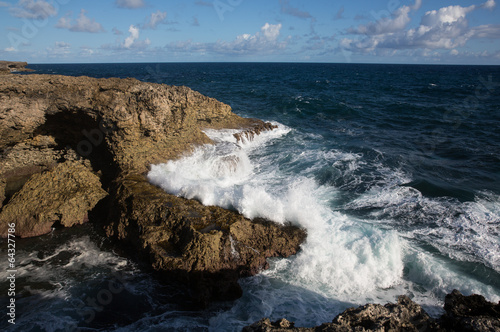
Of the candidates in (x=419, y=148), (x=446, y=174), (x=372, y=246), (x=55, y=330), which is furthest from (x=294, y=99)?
(x=55, y=330)

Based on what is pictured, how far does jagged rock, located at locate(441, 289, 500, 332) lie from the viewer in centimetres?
399

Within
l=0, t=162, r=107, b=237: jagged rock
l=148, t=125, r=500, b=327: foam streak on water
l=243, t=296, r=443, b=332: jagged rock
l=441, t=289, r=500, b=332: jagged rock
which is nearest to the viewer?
l=441, t=289, r=500, b=332: jagged rock

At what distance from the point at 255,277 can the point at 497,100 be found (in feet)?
132

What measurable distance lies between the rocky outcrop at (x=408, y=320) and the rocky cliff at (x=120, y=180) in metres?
3.00

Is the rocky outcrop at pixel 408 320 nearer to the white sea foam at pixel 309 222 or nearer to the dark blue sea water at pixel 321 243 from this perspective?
the dark blue sea water at pixel 321 243

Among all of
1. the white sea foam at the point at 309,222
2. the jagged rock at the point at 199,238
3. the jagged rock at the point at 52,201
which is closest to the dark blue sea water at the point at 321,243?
the white sea foam at the point at 309,222

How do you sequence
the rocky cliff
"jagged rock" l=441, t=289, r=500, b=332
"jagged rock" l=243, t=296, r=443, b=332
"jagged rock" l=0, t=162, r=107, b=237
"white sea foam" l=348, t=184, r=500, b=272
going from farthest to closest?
"jagged rock" l=0, t=162, r=107, b=237 → "white sea foam" l=348, t=184, r=500, b=272 → the rocky cliff → "jagged rock" l=243, t=296, r=443, b=332 → "jagged rock" l=441, t=289, r=500, b=332

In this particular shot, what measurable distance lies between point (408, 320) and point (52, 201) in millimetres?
10549

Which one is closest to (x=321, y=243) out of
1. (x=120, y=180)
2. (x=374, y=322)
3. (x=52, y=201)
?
(x=374, y=322)

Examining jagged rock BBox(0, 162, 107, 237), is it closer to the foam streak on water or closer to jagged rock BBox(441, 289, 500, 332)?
the foam streak on water

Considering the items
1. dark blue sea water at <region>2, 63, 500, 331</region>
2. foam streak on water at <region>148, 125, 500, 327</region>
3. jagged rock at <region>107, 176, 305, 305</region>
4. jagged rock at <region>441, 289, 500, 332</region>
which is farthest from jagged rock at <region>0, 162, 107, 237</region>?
jagged rock at <region>441, 289, 500, 332</region>

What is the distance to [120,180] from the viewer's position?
1026 cm

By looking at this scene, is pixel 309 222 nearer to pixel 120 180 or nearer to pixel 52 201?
pixel 120 180

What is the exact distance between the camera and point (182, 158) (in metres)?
12.7
